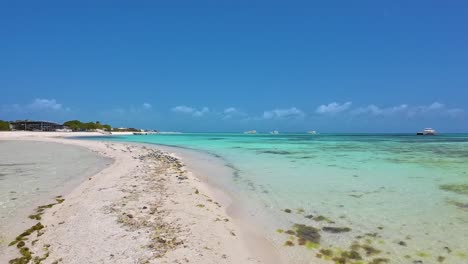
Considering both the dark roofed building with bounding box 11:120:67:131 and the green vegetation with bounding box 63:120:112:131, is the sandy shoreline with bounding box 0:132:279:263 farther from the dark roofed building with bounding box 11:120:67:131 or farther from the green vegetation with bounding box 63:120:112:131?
the green vegetation with bounding box 63:120:112:131

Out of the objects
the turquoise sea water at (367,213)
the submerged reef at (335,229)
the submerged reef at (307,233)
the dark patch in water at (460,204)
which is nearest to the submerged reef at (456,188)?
the turquoise sea water at (367,213)

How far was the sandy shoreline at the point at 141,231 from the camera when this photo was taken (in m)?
4.96

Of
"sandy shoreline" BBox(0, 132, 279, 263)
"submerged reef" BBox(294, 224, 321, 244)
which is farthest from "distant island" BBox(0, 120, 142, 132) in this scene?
"submerged reef" BBox(294, 224, 321, 244)

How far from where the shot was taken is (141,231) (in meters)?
5.90

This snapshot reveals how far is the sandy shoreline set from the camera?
4.96 metres

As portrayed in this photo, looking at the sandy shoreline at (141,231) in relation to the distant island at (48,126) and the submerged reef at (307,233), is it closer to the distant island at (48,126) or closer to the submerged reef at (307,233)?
the submerged reef at (307,233)

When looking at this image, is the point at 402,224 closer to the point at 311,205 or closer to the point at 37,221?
the point at 311,205

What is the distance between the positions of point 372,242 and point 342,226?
100 cm

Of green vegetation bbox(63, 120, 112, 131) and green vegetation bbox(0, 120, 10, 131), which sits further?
green vegetation bbox(63, 120, 112, 131)

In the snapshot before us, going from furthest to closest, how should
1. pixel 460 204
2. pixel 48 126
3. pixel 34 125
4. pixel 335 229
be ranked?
pixel 48 126 → pixel 34 125 → pixel 460 204 → pixel 335 229

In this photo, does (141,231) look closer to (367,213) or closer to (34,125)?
(367,213)

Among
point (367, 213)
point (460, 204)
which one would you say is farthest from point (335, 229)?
point (460, 204)

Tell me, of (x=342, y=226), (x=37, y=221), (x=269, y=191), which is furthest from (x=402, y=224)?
(x=37, y=221)

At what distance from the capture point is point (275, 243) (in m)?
6.06
